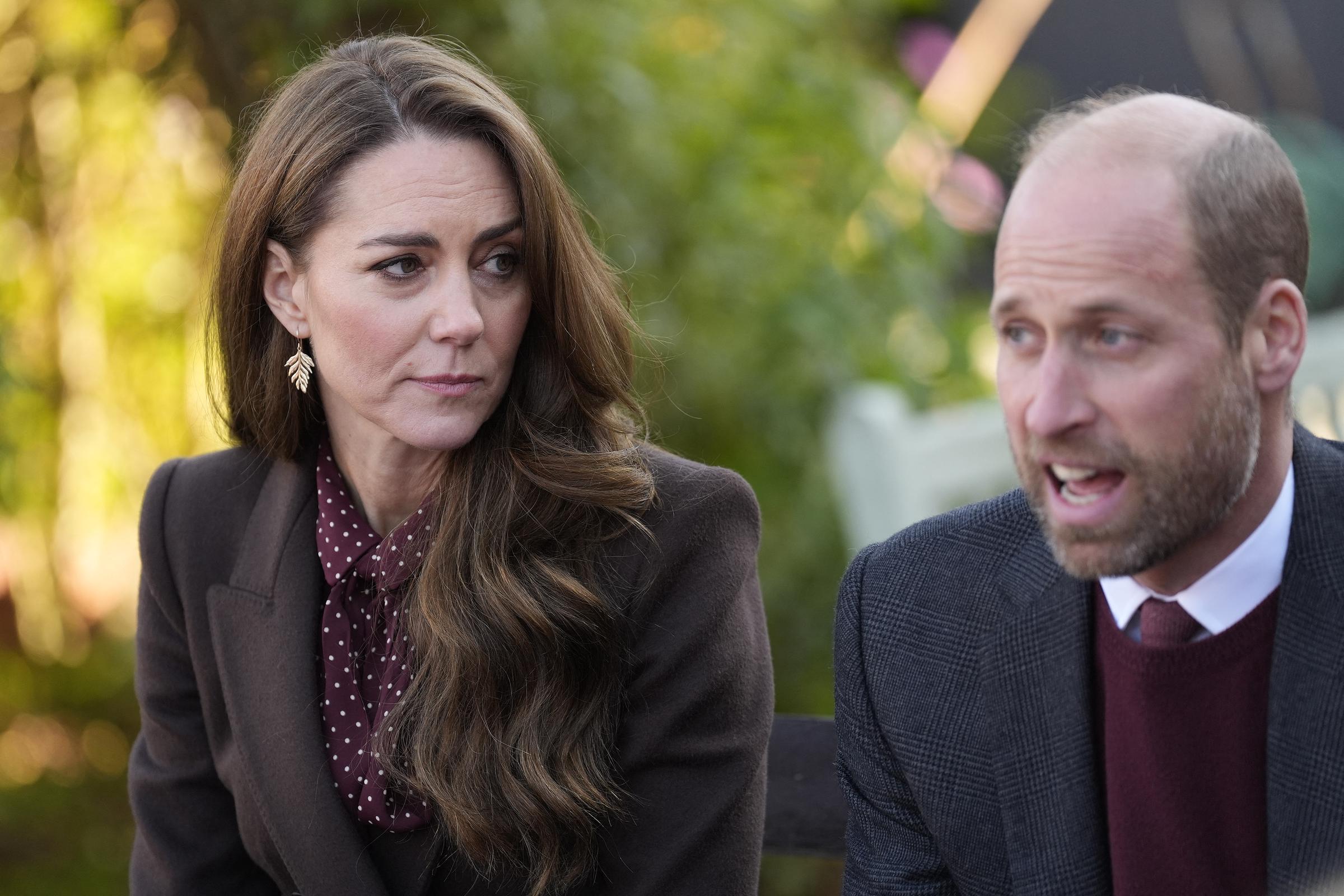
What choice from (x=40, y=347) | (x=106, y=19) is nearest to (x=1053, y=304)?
(x=106, y=19)

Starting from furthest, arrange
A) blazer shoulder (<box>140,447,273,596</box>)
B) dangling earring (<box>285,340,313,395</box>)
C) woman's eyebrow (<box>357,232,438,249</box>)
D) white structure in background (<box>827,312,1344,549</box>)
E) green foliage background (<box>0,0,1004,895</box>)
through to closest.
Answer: white structure in background (<box>827,312,1344,549</box>)
green foliage background (<box>0,0,1004,895</box>)
blazer shoulder (<box>140,447,273,596</box>)
dangling earring (<box>285,340,313,395</box>)
woman's eyebrow (<box>357,232,438,249</box>)

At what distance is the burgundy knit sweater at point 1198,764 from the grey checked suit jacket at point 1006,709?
4 cm

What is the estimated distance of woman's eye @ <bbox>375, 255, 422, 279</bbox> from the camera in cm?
202

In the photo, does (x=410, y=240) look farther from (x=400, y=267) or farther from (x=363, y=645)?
(x=363, y=645)

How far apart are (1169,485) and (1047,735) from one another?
356mm

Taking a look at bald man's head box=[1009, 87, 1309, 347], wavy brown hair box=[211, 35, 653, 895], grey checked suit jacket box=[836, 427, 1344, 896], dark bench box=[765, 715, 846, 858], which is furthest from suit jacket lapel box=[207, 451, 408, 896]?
bald man's head box=[1009, 87, 1309, 347]

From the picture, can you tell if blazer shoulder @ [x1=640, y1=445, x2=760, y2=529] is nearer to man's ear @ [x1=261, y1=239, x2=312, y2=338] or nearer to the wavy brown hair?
the wavy brown hair

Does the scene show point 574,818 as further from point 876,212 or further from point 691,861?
point 876,212

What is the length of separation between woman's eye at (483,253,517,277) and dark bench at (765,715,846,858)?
803 millimetres

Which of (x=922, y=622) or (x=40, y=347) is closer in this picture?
(x=922, y=622)

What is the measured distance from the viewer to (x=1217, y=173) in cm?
141

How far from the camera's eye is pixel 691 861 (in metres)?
2.02

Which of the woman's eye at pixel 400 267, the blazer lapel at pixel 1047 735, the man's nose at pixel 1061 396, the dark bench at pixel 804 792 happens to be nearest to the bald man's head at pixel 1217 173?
the man's nose at pixel 1061 396

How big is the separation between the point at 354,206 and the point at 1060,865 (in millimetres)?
1215
